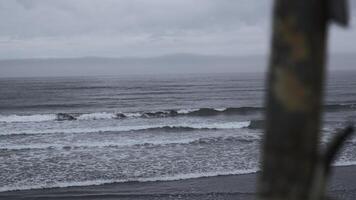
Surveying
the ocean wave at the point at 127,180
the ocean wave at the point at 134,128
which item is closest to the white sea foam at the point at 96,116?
the ocean wave at the point at 134,128

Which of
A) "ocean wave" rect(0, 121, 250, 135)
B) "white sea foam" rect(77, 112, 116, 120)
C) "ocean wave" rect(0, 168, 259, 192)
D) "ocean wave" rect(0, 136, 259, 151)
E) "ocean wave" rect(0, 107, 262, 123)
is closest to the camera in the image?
"ocean wave" rect(0, 168, 259, 192)

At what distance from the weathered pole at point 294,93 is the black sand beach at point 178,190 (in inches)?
428

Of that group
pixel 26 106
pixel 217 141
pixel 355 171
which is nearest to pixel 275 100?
pixel 355 171

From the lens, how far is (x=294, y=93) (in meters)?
2.13

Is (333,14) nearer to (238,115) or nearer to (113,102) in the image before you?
(238,115)

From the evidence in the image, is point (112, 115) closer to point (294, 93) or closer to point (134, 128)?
point (134, 128)

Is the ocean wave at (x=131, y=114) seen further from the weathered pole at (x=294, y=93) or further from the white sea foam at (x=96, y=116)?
the weathered pole at (x=294, y=93)

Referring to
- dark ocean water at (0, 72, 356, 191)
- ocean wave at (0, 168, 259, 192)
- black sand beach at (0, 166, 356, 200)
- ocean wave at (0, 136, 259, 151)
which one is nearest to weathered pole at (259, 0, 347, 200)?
black sand beach at (0, 166, 356, 200)

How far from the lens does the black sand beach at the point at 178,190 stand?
13.0m

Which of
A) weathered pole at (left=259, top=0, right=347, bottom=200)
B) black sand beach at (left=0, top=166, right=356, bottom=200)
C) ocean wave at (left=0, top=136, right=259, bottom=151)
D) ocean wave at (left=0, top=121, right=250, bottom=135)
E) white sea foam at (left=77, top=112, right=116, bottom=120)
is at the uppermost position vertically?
weathered pole at (left=259, top=0, right=347, bottom=200)

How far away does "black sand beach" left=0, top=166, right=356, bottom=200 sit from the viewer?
13008mm

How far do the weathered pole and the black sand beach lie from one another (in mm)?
10859

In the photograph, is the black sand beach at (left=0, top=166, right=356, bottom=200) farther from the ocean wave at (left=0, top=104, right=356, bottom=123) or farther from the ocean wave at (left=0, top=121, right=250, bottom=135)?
the ocean wave at (left=0, top=104, right=356, bottom=123)

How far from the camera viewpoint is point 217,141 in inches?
909
